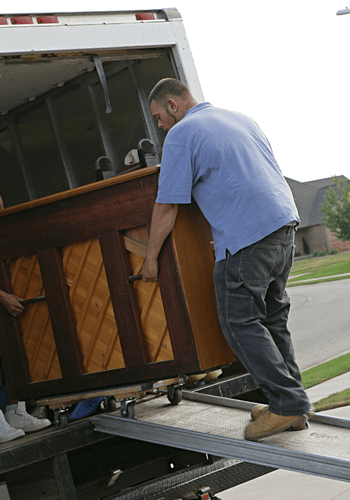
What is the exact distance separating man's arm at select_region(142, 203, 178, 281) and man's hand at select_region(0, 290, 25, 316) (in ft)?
2.93

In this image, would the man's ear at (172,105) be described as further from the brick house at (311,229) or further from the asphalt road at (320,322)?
the brick house at (311,229)

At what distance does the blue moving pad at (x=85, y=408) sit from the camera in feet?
11.4

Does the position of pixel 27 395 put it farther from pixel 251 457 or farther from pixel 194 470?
pixel 251 457

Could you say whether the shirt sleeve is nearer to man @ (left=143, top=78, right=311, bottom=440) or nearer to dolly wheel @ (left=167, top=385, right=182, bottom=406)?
man @ (left=143, top=78, right=311, bottom=440)

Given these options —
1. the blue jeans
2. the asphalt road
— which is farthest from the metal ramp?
the asphalt road

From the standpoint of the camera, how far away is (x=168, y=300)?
9.94 ft

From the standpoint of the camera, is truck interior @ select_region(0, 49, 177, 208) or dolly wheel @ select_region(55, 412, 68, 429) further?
truck interior @ select_region(0, 49, 177, 208)

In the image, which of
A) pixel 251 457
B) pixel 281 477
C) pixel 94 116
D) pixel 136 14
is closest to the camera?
pixel 251 457

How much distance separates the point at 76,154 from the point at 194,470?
8.39 feet

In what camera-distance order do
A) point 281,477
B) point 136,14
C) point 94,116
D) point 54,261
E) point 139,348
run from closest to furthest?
point 139,348 → point 54,261 → point 136,14 → point 94,116 → point 281,477

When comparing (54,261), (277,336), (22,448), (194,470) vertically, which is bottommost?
(194,470)

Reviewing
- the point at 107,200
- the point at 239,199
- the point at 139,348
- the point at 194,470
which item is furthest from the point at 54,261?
the point at 194,470

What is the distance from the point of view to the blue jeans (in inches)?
105

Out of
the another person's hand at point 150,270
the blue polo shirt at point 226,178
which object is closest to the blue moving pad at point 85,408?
the another person's hand at point 150,270
